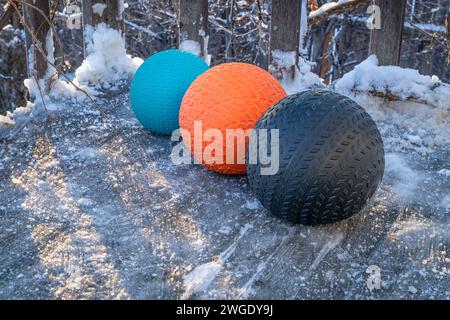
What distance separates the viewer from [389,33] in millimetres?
4055

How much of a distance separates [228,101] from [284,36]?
1262 mm

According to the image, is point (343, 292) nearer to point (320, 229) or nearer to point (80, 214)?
point (320, 229)

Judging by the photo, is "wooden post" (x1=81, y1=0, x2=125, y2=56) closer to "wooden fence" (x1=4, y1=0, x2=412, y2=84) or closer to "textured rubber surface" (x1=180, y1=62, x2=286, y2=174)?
"wooden fence" (x1=4, y1=0, x2=412, y2=84)

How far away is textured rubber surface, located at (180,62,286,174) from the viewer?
314 cm

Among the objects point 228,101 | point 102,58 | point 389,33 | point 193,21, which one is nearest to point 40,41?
point 102,58

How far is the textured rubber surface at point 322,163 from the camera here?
2.58m

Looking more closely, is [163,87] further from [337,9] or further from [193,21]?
[337,9]

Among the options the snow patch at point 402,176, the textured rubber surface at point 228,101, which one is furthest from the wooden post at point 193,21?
the snow patch at point 402,176

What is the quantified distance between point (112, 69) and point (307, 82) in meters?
1.85

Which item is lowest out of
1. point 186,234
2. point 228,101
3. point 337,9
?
point 186,234

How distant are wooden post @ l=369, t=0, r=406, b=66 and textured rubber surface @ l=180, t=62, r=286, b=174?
123 centimetres

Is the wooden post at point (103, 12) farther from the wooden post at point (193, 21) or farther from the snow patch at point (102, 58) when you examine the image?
the wooden post at point (193, 21)

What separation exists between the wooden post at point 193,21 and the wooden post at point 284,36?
73 centimetres

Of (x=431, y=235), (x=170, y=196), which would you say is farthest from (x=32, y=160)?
(x=431, y=235)
